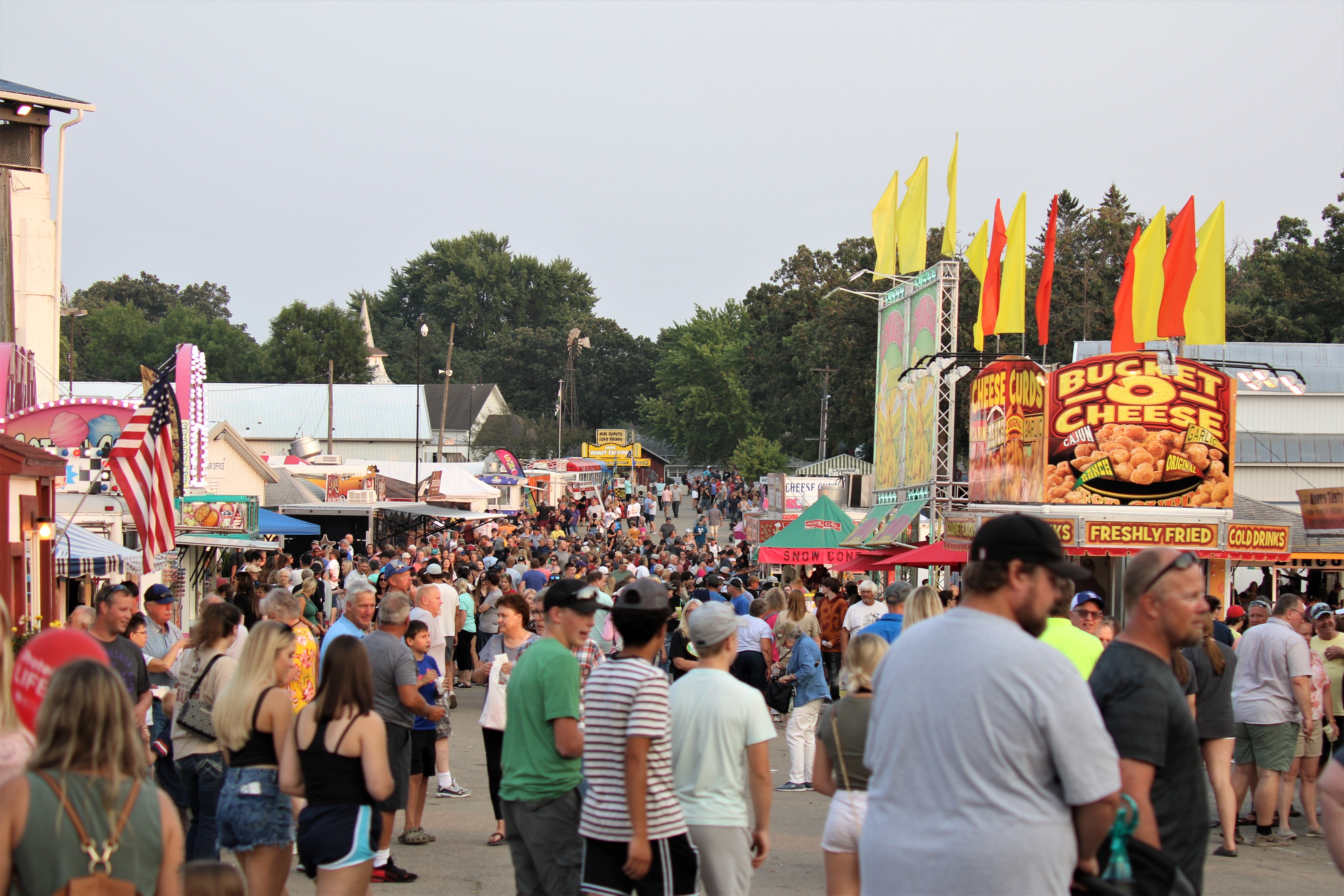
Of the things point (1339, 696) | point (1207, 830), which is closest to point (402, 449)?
point (1339, 696)

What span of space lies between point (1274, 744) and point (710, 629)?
5.52m

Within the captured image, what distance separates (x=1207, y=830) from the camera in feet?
12.5

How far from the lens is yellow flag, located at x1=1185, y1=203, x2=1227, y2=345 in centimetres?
1784

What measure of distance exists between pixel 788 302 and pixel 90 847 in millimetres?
52307

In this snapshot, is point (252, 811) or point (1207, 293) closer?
point (252, 811)

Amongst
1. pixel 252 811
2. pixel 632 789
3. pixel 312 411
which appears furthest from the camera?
pixel 312 411

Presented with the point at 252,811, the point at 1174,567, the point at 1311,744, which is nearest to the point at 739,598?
the point at 1311,744

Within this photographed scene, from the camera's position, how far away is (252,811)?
538 cm

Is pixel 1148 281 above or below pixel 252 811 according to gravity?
above

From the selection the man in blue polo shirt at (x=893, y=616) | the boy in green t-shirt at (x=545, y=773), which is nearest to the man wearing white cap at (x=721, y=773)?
the boy in green t-shirt at (x=545, y=773)

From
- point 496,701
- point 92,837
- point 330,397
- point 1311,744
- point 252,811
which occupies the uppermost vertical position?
point 330,397

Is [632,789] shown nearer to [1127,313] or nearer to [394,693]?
[394,693]

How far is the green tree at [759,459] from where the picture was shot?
6606cm

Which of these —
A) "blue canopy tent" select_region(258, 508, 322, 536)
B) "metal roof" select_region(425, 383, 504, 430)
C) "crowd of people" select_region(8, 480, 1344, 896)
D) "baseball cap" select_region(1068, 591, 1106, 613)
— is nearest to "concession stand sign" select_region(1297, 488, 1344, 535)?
"crowd of people" select_region(8, 480, 1344, 896)
